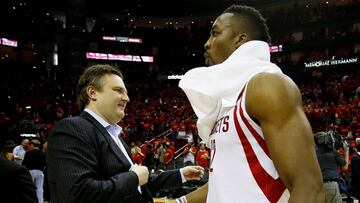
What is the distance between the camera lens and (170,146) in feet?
53.4

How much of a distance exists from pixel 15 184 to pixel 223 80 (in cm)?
138

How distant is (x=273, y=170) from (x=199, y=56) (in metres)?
34.4

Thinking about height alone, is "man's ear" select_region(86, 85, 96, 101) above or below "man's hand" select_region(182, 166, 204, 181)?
above

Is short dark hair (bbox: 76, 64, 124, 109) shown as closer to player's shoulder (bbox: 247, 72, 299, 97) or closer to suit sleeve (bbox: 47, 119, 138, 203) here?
suit sleeve (bbox: 47, 119, 138, 203)

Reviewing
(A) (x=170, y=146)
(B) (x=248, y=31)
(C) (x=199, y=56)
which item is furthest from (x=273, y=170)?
(C) (x=199, y=56)

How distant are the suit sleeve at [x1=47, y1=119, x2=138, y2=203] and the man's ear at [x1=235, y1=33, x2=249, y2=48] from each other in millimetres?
945

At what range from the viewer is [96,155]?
239 cm

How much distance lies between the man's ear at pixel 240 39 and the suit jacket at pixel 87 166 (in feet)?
3.10

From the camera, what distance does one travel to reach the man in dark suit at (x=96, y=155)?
7.27 ft

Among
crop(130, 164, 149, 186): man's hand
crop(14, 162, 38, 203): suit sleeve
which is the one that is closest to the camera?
crop(130, 164, 149, 186): man's hand

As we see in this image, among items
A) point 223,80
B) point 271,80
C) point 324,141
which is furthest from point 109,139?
point 324,141

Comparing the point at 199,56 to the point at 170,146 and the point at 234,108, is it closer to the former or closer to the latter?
the point at 170,146

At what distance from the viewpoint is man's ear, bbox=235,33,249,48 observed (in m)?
1.83

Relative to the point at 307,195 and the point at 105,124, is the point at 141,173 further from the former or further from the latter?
the point at 307,195
